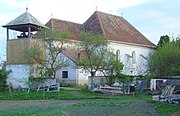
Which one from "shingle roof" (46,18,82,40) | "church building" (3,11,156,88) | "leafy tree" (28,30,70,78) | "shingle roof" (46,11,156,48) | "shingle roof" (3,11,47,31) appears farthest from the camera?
"shingle roof" (46,11,156,48)

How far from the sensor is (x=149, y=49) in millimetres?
62312

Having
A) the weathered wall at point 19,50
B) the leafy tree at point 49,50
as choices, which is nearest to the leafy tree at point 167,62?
the leafy tree at point 49,50

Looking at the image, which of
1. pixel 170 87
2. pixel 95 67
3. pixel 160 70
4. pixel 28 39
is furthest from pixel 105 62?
pixel 170 87

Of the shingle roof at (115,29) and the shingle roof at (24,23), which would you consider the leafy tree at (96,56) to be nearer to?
the shingle roof at (24,23)

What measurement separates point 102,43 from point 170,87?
19277mm

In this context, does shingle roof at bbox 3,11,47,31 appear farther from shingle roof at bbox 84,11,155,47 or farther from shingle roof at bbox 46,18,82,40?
shingle roof at bbox 84,11,155,47

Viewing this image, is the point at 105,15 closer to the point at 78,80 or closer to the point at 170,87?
the point at 78,80

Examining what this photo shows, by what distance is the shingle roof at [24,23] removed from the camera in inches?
1700

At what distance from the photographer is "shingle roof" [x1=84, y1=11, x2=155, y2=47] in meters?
54.8

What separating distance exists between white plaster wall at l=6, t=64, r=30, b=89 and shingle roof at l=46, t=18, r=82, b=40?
9.19m

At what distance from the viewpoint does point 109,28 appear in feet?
185

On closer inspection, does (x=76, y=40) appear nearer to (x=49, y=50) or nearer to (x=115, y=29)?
(x=49, y=50)

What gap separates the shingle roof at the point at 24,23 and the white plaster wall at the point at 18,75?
460cm

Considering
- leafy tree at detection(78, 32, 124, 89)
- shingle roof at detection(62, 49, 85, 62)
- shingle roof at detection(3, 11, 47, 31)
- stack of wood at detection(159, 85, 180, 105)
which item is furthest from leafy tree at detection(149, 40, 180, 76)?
stack of wood at detection(159, 85, 180, 105)
